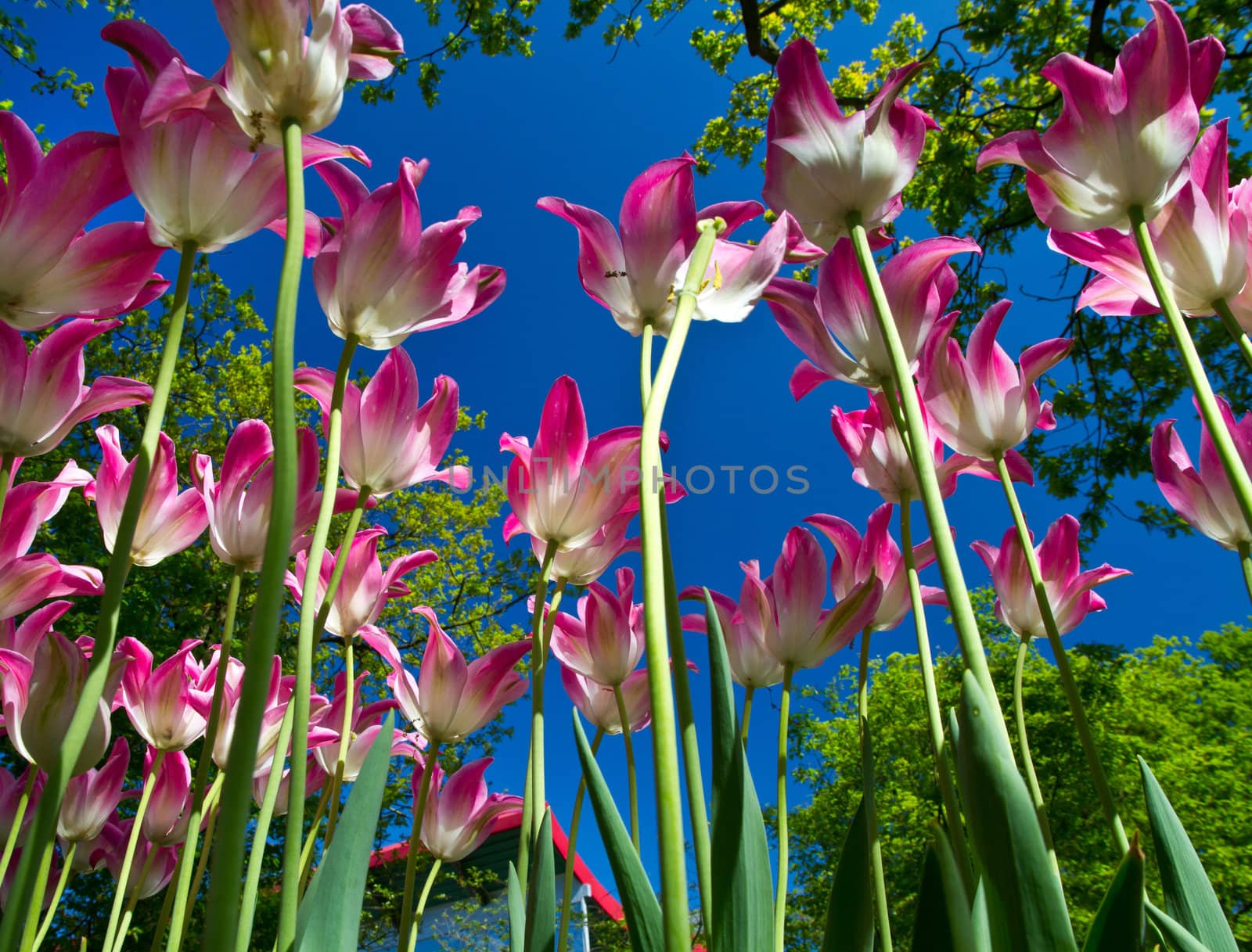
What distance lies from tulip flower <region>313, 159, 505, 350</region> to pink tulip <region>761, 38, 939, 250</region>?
0.33 m

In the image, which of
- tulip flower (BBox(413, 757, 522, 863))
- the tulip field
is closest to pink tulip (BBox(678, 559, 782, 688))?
the tulip field

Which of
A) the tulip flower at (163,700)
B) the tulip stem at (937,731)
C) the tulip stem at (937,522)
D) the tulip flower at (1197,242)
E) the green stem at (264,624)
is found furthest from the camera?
the tulip flower at (163,700)

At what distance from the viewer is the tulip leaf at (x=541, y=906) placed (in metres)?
0.67

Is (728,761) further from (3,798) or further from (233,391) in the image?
(233,391)

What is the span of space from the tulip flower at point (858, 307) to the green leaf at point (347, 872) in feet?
1.88

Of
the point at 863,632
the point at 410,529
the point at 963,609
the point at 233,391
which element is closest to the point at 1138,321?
the point at 863,632

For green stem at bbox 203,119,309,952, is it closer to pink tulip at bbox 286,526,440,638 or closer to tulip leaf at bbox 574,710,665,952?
tulip leaf at bbox 574,710,665,952

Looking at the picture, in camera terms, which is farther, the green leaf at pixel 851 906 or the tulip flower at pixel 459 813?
the tulip flower at pixel 459 813

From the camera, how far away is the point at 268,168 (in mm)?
696

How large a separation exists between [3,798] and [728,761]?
1645 mm

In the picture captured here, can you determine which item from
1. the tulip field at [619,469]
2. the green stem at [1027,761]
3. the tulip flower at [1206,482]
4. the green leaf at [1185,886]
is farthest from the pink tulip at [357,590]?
the tulip flower at [1206,482]

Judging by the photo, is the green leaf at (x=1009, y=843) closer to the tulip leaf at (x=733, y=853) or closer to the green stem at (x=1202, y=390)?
the tulip leaf at (x=733, y=853)

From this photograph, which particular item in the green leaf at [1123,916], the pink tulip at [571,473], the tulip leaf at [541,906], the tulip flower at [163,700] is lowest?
the green leaf at [1123,916]

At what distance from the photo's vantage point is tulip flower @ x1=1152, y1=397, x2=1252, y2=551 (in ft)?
3.28
